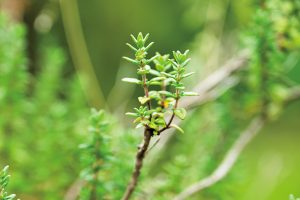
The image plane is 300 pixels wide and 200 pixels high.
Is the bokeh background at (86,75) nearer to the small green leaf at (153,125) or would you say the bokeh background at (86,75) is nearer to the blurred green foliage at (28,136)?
the blurred green foliage at (28,136)

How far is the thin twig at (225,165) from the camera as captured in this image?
81 cm

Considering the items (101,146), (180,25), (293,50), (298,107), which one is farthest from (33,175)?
(298,107)

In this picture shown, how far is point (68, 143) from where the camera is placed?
3.39 feet

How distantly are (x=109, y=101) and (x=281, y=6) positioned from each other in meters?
0.66

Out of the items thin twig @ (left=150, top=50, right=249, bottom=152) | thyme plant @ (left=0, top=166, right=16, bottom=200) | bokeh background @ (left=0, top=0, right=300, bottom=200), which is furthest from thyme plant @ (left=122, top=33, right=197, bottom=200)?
thin twig @ (left=150, top=50, right=249, bottom=152)

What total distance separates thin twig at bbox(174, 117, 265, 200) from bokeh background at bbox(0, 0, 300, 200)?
0.03 m

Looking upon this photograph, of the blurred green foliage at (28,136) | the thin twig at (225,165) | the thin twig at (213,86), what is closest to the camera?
the thin twig at (225,165)

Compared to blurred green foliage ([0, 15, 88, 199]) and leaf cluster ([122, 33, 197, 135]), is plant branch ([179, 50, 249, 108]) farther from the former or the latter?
leaf cluster ([122, 33, 197, 135])

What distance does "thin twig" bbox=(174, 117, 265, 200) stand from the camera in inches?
32.1

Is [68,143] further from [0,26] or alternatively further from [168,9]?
[168,9]

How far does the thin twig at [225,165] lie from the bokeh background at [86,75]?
3 centimetres

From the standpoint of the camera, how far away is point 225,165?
3.03 ft

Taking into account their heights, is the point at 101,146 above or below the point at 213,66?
below

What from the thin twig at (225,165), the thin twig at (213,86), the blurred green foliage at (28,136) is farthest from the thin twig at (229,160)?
the blurred green foliage at (28,136)
